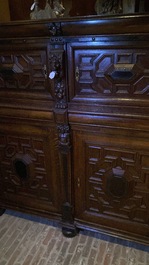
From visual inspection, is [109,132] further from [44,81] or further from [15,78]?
A: [15,78]

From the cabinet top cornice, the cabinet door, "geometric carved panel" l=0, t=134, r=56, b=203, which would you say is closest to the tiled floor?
"geometric carved panel" l=0, t=134, r=56, b=203

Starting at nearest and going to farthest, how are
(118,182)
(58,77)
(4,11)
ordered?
(58,77) < (118,182) < (4,11)

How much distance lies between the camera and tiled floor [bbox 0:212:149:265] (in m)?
1.21

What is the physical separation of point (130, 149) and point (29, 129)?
20.9 inches

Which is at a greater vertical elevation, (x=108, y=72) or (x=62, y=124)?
(x=108, y=72)

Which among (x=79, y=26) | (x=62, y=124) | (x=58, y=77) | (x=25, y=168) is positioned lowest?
(x=25, y=168)

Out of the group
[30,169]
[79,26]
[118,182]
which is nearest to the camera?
[79,26]

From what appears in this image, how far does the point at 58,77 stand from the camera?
39.1 inches

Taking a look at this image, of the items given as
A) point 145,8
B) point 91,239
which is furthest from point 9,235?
point 145,8

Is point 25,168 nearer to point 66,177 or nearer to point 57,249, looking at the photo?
point 66,177

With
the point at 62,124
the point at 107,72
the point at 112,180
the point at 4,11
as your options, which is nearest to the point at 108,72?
the point at 107,72

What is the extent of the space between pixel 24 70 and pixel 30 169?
559 millimetres

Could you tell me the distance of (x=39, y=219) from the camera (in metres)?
1.50

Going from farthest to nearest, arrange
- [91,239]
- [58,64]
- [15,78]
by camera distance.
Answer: [91,239]
[15,78]
[58,64]
